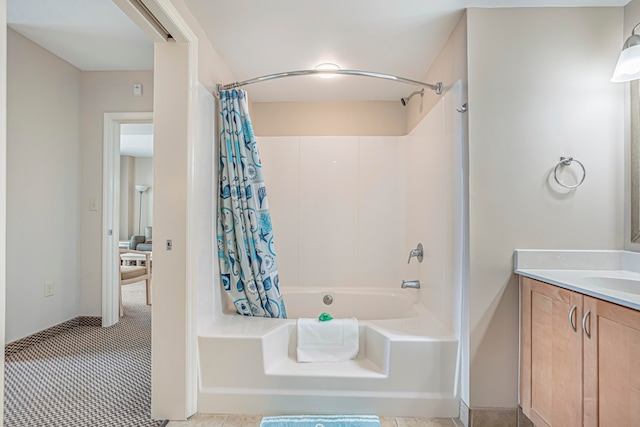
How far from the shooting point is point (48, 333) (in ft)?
9.46

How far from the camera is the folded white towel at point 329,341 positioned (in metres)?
2.07

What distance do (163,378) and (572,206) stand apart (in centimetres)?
226

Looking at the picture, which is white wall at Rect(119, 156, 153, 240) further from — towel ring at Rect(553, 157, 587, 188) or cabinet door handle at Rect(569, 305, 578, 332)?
cabinet door handle at Rect(569, 305, 578, 332)

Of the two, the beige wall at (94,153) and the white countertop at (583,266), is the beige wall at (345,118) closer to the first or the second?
the beige wall at (94,153)

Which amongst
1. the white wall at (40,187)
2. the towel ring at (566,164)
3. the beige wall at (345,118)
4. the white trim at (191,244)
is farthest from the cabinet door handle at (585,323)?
the white wall at (40,187)

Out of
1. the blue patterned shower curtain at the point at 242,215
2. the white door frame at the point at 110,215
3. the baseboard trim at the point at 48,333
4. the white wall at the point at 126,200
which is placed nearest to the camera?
the blue patterned shower curtain at the point at 242,215

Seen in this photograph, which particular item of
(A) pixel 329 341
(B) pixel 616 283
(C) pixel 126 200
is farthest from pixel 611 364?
(C) pixel 126 200

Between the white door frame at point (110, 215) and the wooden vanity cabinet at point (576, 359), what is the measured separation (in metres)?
3.23

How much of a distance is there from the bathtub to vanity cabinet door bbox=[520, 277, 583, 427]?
34 cm

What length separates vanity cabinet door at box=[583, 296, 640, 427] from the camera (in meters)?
1.11

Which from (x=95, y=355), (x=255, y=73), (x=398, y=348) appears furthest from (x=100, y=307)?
(x=398, y=348)

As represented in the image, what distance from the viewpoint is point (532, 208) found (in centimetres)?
176

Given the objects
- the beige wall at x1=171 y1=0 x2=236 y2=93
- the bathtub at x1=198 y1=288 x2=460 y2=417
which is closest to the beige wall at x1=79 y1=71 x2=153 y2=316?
the beige wall at x1=171 y1=0 x2=236 y2=93

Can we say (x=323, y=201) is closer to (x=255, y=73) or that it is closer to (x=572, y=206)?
(x=255, y=73)
